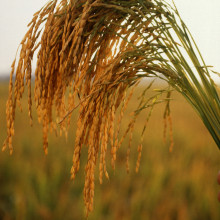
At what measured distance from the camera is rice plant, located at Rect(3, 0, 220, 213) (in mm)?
1219

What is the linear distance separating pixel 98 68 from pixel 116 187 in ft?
7.05

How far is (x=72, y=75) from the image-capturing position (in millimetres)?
1312

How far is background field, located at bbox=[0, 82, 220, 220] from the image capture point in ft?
8.77

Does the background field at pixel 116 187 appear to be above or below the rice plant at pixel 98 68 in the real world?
below

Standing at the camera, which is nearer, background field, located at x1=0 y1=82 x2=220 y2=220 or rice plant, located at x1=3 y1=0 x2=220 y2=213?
rice plant, located at x1=3 y1=0 x2=220 y2=213

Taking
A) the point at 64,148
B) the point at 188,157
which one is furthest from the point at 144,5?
the point at 188,157

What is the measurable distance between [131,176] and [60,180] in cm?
75

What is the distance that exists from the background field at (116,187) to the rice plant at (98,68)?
1.04 meters

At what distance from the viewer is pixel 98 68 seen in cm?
135

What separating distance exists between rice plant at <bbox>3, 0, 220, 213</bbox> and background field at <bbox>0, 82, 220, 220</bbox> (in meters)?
1.04

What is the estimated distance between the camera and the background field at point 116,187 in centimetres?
267

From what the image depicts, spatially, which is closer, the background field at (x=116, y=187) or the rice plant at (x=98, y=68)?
the rice plant at (x=98, y=68)

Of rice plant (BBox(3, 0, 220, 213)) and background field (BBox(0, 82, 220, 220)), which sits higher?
rice plant (BBox(3, 0, 220, 213))

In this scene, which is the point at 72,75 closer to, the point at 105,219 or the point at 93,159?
the point at 93,159
